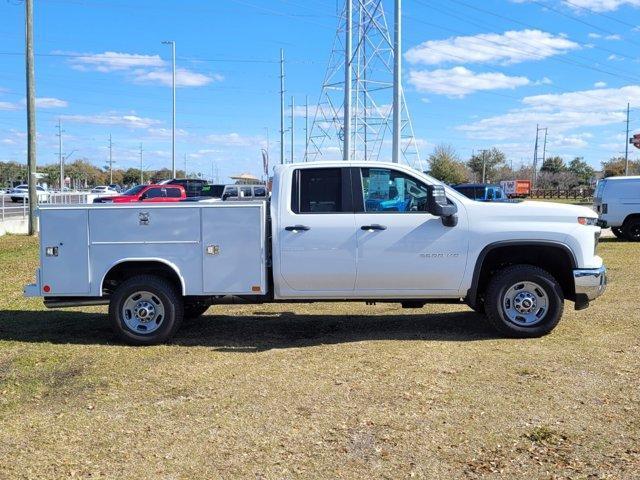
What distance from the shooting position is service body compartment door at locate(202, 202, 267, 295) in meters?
6.90

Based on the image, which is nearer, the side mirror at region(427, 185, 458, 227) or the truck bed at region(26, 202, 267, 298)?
the side mirror at region(427, 185, 458, 227)

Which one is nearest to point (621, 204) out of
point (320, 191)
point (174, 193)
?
point (320, 191)

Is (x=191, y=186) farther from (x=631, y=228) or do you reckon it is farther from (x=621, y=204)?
(x=631, y=228)

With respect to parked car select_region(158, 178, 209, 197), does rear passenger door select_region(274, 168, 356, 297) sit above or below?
below

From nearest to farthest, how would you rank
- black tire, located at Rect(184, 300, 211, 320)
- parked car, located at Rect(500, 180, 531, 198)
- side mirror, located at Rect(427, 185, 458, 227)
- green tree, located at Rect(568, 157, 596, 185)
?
side mirror, located at Rect(427, 185, 458, 227) → black tire, located at Rect(184, 300, 211, 320) → parked car, located at Rect(500, 180, 531, 198) → green tree, located at Rect(568, 157, 596, 185)

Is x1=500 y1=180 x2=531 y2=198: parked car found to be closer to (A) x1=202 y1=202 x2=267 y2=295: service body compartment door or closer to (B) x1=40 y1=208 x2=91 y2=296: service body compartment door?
(A) x1=202 y1=202 x2=267 y2=295: service body compartment door

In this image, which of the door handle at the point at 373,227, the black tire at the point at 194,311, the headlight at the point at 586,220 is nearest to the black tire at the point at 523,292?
the headlight at the point at 586,220

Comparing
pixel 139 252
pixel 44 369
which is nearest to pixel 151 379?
pixel 44 369

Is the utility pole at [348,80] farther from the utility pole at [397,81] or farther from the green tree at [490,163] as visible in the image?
the green tree at [490,163]

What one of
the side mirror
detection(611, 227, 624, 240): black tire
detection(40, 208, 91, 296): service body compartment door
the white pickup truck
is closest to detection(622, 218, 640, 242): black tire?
detection(611, 227, 624, 240): black tire

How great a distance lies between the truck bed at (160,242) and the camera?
22.6ft

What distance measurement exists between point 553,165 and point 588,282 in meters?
108

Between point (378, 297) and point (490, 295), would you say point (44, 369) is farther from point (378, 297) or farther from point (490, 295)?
point (490, 295)

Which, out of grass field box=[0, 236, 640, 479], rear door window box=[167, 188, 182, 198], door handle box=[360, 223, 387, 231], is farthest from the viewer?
rear door window box=[167, 188, 182, 198]
